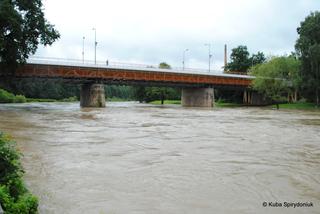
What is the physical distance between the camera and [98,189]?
30.8ft

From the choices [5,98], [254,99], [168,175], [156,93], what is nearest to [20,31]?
[168,175]

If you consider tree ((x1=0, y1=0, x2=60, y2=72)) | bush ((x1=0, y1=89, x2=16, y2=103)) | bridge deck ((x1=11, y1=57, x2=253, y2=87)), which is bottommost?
bush ((x1=0, y1=89, x2=16, y2=103))

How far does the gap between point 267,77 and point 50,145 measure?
69846mm

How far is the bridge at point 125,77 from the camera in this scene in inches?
2689

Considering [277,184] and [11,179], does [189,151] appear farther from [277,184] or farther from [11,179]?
[11,179]

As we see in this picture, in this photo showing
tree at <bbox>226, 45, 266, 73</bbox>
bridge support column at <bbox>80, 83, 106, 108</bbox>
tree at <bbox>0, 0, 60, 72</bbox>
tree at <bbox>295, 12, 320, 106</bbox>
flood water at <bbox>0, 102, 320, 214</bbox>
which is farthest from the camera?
tree at <bbox>226, 45, 266, 73</bbox>

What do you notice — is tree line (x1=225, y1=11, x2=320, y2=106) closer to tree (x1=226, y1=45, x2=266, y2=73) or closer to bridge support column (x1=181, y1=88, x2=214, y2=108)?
bridge support column (x1=181, y1=88, x2=214, y2=108)

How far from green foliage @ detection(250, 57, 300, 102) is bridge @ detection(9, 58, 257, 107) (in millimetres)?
11141

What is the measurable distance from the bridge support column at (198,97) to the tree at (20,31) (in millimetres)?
42390

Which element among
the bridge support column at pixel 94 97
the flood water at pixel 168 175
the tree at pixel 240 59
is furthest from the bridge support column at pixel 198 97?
the flood water at pixel 168 175

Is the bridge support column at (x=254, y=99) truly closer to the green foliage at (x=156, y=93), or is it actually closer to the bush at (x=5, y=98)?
the green foliage at (x=156, y=93)

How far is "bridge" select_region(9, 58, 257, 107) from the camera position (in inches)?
2689

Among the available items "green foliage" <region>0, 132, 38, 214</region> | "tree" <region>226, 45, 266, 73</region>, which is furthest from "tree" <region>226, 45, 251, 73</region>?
"green foliage" <region>0, 132, 38, 214</region>

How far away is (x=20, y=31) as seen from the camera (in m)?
49.8
